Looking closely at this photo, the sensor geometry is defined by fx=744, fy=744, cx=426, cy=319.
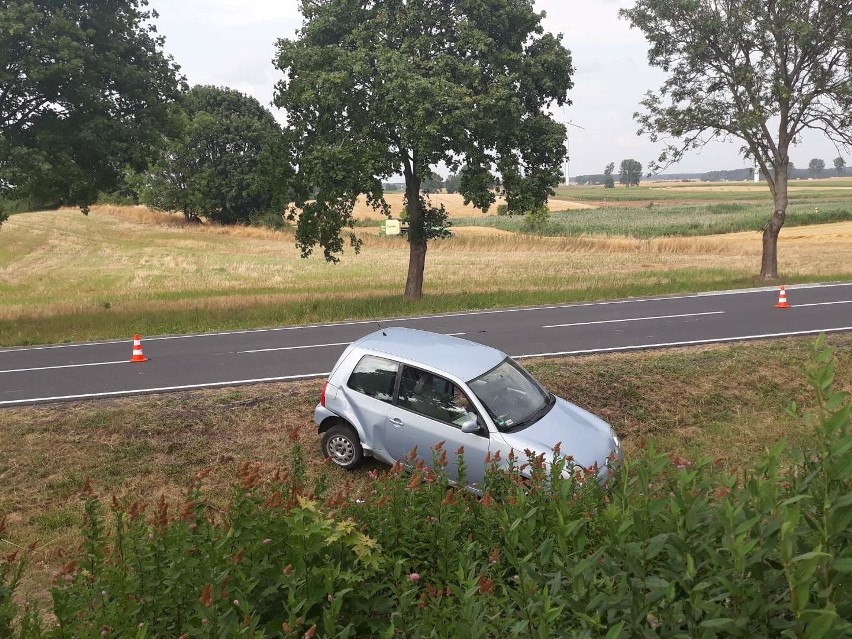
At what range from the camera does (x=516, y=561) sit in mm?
3312

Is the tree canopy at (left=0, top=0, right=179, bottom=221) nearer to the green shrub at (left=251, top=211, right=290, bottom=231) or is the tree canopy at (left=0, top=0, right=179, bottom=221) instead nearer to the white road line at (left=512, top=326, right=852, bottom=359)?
the white road line at (left=512, top=326, right=852, bottom=359)

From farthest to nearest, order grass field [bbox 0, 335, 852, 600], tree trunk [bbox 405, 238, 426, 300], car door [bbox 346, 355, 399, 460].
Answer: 1. tree trunk [bbox 405, 238, 426, 300]
2. car door [bbox 346, 355, 399, 460]
3. grass field [bbox 0, 335, 852, 600]

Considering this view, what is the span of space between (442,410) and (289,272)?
2985 centimetres

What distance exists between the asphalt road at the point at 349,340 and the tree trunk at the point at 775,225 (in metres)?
4.24

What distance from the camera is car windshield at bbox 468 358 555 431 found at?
8086mm

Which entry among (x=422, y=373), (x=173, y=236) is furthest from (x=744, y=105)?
(x=173, y=236)

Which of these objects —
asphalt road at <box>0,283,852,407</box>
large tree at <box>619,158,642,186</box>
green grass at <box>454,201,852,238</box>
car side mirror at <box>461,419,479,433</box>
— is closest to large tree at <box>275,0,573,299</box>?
asphalt road at <box>0,283,852,407</box>

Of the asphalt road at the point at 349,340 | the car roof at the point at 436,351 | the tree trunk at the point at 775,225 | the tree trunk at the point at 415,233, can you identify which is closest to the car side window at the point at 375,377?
the car roof at the point at 436,351

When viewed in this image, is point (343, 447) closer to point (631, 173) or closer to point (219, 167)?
point (219, 167)

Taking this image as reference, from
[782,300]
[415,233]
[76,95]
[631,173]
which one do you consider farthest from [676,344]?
[631,173]

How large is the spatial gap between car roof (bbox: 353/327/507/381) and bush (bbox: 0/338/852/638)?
3411 mm

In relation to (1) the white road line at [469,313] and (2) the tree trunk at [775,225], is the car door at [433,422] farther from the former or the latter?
(2) the tree trunk at [775,225]

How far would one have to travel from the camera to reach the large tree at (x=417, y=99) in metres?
19.0

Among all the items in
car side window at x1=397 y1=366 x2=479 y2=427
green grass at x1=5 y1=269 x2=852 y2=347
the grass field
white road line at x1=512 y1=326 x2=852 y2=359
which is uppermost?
car side window at x1=397 y1=366 x2=479 y2=427
